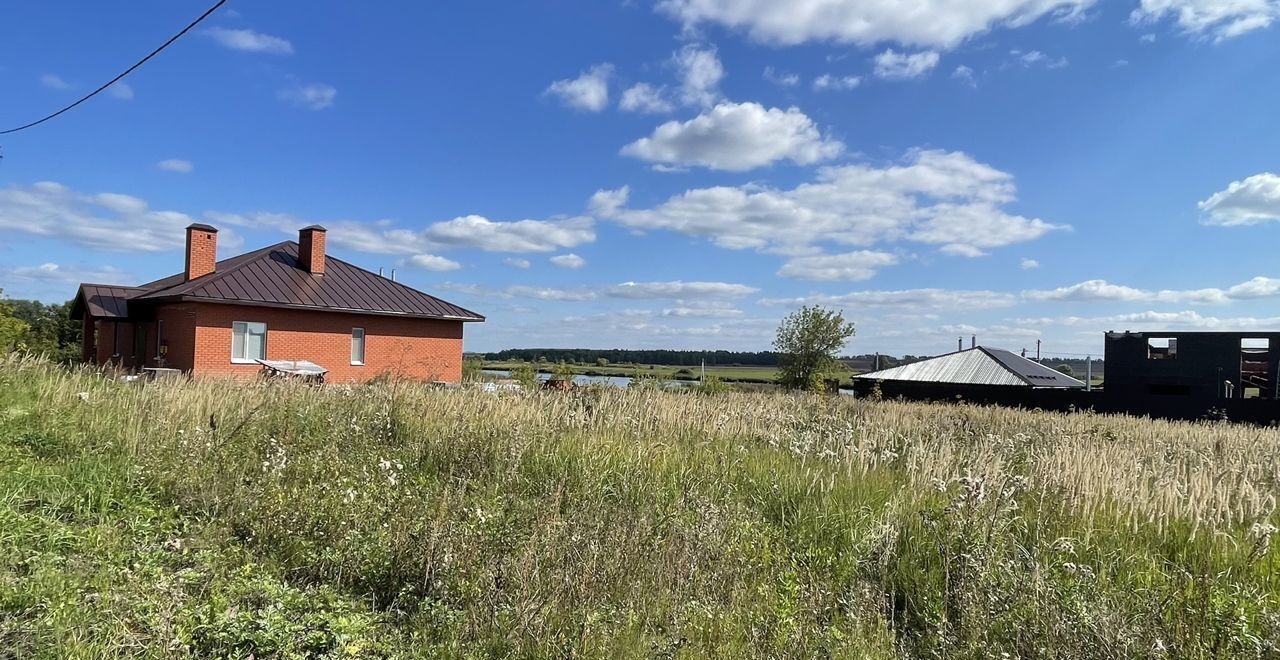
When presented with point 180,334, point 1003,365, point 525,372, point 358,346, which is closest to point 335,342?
point 358,346

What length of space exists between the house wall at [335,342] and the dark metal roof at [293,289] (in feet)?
1.76

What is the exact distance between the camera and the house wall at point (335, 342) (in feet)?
72.7

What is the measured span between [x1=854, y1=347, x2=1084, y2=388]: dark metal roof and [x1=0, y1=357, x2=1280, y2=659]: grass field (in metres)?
30.8

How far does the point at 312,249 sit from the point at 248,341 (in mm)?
4722

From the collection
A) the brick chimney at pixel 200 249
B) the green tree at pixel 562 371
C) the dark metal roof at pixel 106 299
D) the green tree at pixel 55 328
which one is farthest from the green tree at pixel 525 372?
the green tree at pixel 55 328

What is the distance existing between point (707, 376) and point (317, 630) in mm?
20496

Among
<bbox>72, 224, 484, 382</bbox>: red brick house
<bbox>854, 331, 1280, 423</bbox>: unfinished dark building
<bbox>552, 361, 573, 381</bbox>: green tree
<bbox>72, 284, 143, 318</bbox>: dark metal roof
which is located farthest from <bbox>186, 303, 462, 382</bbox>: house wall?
<bbox>854, 331, 1280, 423</bbox>: unfinished dark building

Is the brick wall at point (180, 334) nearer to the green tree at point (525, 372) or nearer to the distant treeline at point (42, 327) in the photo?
the distant treeline at point (42, 327)

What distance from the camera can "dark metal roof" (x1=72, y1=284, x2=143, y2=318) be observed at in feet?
81.0

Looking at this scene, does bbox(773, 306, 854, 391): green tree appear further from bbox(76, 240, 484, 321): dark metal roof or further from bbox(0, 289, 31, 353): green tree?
bbox(0, 289, 31, 353): green tree

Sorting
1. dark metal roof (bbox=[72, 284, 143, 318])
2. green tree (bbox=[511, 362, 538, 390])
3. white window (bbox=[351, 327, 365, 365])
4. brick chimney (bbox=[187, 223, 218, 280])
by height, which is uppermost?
brick chimney (bbox=[187, 223, 218, 280])

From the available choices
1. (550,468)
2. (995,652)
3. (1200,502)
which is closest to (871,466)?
(1200,502)

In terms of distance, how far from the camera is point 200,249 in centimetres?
2428

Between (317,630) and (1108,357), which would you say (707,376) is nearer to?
(1108,357)
